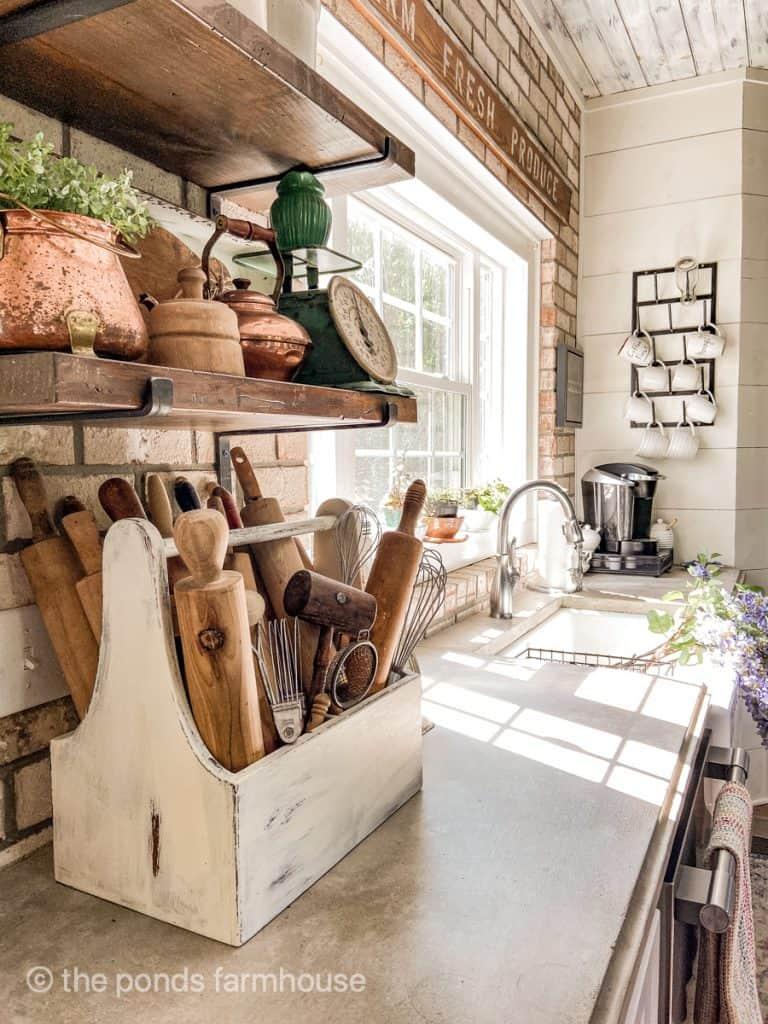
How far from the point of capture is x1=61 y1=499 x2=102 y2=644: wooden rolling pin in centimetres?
82

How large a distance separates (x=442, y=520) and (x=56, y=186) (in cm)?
167

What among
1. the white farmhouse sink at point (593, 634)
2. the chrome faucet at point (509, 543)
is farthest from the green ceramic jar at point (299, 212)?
the white farmhouse sink at point (593, 634)

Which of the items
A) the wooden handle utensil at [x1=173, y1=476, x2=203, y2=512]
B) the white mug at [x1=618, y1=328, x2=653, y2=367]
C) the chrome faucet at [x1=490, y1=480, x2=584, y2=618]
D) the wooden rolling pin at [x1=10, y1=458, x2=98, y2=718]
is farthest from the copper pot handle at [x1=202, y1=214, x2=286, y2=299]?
the white mug at [x1=618, y1=328, x2=653, y2=367]

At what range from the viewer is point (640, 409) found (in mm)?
3277

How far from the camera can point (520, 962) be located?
2.24ft

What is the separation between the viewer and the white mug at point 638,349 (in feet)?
10.6

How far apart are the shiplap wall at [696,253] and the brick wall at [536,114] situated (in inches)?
4.8

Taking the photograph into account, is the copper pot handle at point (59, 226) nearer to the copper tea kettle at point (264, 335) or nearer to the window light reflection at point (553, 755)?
the copper tea kettle at point (264, 335)

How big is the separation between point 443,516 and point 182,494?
1.36 m

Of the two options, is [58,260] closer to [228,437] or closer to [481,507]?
[228,437]

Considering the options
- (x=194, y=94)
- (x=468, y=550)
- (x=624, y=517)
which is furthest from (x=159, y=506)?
(x=624, y=517)

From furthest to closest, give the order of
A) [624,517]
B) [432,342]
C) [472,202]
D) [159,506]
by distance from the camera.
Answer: [624,517] < [432,342] < [472,202] < [159,506]

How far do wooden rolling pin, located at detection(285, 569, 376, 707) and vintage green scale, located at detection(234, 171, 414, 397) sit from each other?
0.91 feet

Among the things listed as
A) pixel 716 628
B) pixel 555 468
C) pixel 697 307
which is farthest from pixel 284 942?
pixel 697 307
